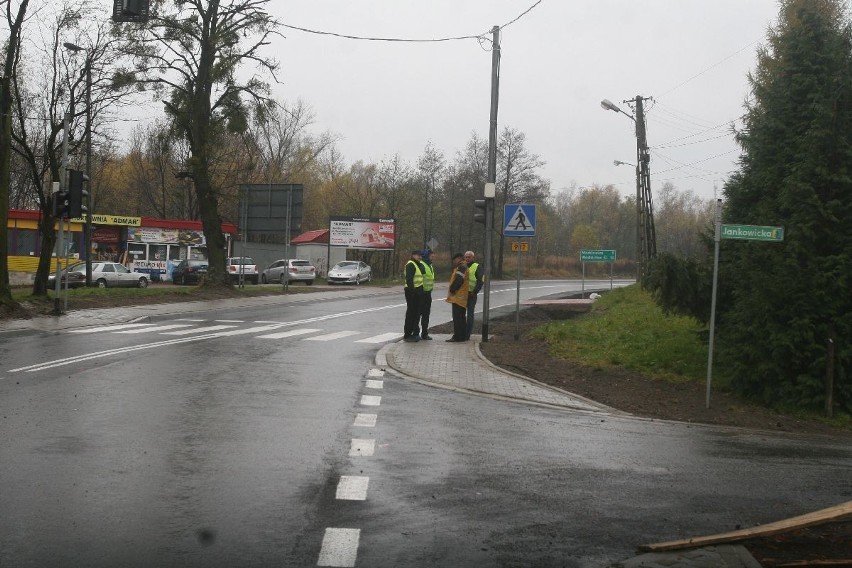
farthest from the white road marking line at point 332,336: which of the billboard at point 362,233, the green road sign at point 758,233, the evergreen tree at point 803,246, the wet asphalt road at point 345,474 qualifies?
the billboard at point 362,233

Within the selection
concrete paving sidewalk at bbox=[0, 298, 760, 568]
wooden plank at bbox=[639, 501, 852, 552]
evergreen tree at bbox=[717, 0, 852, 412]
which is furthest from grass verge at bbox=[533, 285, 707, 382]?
wooden plank at bbox=[639, 501, 852, 552]

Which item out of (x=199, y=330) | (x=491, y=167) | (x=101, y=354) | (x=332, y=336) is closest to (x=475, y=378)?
(x=101, y=354)

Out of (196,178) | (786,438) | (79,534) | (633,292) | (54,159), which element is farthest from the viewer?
(196,178)

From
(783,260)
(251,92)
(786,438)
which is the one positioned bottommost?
(786,438)

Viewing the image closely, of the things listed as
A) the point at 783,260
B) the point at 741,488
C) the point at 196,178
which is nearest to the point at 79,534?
the point at 741,488

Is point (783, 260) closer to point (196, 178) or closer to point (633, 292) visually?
point (633, 292)

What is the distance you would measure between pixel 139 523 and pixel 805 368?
9.70 m

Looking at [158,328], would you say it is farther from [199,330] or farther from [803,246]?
[803,246]

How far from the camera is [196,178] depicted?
3491cm

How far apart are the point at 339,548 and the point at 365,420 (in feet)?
14.5

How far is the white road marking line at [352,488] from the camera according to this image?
6.33 meters

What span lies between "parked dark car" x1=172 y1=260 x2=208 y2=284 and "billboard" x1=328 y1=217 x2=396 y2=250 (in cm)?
1037

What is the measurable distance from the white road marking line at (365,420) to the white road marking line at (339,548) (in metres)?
3.75

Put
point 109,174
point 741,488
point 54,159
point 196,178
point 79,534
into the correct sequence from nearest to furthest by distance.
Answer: point 79,534 < point 741,488 < point 54,159 < point 196,178 < point 109,174
